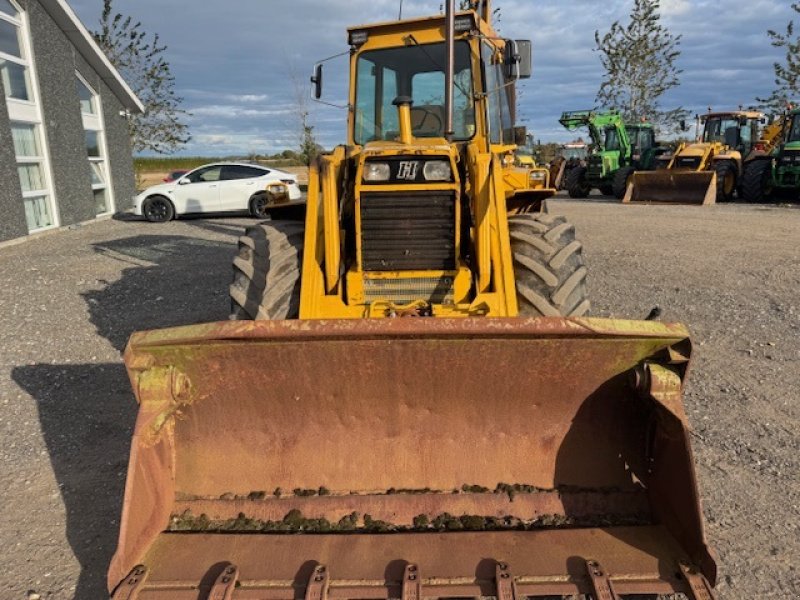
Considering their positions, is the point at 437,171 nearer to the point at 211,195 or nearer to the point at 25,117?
the point at 25,117

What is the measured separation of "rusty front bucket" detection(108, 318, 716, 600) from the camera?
261 cm

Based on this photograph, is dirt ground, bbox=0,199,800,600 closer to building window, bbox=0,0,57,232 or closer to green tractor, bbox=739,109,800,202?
building window, bbox=0,0,57,232

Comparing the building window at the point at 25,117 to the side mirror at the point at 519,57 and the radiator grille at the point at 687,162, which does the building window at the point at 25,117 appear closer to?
the side mirror at the point at 519,57

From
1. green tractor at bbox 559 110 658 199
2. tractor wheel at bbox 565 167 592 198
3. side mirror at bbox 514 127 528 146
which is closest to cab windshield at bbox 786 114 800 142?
green tractor at bbox 559 110 658 199

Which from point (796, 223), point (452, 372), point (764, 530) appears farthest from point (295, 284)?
point (796, 223)

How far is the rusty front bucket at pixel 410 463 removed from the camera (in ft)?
8.55

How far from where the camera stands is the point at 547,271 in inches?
158

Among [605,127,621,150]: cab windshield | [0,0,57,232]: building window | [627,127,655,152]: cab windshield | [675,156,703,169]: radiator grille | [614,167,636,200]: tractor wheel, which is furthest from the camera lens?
[627,127,655,152]: cab windshield

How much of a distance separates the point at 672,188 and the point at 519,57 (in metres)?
17.6

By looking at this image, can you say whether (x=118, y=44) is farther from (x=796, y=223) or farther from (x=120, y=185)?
(x=796, y=223)

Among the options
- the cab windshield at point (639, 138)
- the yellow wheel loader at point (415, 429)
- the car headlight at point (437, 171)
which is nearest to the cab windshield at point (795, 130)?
the cab windshield at point (639, 138)

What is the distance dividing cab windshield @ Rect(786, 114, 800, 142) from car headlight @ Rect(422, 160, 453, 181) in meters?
20.1

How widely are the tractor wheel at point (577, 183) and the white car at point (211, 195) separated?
39.4 ft

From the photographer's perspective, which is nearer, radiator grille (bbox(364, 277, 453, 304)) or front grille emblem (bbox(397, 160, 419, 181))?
front grille emblem (bbox(397, 160, 419, 181))
